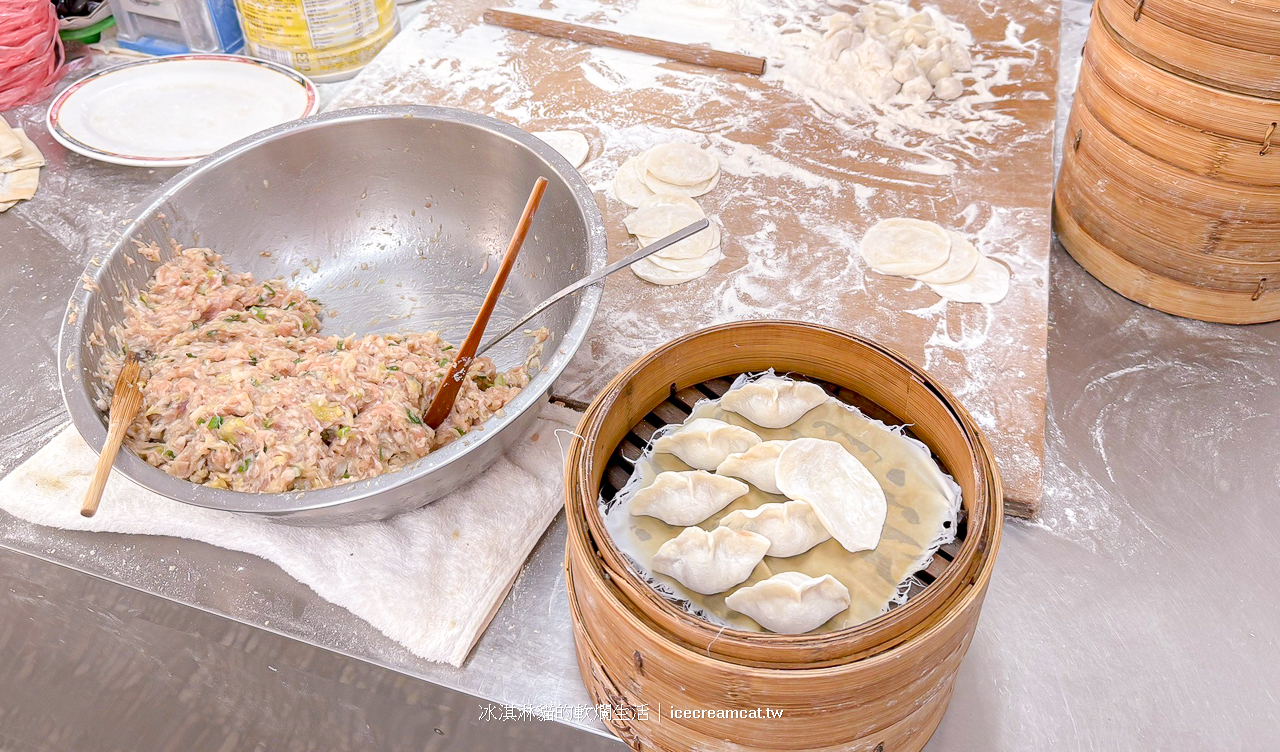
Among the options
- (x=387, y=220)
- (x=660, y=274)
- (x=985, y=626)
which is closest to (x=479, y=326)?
(x=660, y=274)

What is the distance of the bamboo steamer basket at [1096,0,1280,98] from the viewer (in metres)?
1.31

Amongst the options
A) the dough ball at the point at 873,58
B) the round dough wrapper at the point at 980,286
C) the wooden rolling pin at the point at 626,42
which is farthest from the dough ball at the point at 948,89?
the round dough wrapper at the point at 980,286

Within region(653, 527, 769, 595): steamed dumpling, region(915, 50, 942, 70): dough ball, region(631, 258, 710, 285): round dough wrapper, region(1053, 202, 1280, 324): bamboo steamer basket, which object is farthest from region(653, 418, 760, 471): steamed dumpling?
region(915, 50, 942, 70): dough ball

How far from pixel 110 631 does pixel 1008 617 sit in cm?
150

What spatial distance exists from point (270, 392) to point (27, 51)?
1.75 meters

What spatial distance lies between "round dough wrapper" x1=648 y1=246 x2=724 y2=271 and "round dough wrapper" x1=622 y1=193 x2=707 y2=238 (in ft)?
0.25

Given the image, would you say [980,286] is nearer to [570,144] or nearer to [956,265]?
[956,265]

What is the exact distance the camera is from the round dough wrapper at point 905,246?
70.6 inches

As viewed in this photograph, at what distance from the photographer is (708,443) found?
3.85 ft

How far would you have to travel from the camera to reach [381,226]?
1.88m

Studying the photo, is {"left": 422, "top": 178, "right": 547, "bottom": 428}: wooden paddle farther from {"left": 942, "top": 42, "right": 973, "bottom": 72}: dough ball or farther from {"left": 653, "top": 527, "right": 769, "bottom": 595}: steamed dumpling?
{"left": 942, "top": 42, "right": 973, "bottom": 72}: dough ball

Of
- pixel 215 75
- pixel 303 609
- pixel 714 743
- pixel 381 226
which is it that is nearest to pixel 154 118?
pixel 215 75

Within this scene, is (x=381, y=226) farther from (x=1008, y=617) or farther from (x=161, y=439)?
(x=1008, y=617)

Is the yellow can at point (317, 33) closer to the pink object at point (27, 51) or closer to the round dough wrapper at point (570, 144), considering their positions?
the pink object at point (27, 51)
